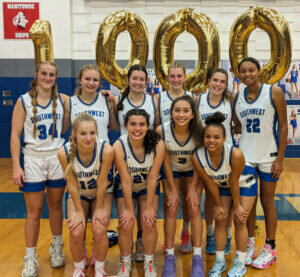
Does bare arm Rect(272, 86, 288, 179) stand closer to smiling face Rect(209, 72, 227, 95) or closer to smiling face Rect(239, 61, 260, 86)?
smiling face Rect(239, 61, 260, 86)

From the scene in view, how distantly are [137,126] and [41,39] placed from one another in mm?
1526

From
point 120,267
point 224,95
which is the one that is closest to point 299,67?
point 224,95

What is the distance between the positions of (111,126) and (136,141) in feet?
1.69

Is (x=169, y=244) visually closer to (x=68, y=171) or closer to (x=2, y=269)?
(x=68, y=171)

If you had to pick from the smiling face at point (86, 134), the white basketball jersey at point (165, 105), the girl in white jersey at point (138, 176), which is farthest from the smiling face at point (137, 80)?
the smiling face at point (86, 134)

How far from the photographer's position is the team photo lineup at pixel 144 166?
226 cm

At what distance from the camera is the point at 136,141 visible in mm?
2363

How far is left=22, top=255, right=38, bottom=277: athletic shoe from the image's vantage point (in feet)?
7.70

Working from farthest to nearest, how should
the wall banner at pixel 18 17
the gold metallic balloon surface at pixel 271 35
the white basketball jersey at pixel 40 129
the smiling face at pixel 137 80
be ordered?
1. the wall banner at pixel 18 17
2. the gold metallic balloon surface at pixel 271 35
3. the smiling face at pixel 137 80
4. the white basketball jersey at pixel 40 129

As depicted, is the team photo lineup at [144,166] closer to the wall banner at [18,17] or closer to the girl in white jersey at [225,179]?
the girl in white jersey at [225,179]

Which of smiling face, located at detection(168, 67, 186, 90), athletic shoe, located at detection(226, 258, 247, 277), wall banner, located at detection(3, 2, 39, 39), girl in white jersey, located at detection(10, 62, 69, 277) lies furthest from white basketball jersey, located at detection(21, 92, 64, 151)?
wall banner, located at detection(3, 2, 39, 39)

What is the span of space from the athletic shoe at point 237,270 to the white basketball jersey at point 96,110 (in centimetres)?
139

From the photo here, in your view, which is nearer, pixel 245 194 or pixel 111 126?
pixel 245 194

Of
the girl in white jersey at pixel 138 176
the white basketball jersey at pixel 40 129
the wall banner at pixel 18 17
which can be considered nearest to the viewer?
the girl in white jersey at pixel 138 176
